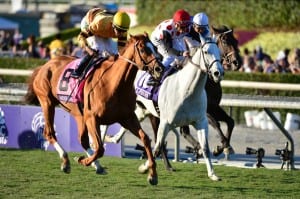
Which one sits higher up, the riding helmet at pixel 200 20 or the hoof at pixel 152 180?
the riding helmet at pixel 200 20

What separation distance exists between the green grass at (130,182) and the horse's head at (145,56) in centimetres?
118

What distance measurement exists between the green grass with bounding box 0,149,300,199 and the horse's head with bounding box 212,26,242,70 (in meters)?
1.24

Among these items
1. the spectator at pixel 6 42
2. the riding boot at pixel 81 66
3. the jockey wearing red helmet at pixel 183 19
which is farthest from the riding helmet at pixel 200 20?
the spectator at pixel 6 42

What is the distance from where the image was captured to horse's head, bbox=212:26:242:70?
474 inches

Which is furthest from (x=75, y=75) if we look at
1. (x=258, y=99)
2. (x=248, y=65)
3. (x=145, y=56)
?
(x=248, y=65)

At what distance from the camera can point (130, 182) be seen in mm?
10586

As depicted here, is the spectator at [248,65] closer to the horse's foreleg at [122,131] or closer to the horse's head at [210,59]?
the horse's foreleg at [122,131]

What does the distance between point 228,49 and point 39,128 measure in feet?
10.5

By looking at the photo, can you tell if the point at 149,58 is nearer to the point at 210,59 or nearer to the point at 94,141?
the point at 210,59

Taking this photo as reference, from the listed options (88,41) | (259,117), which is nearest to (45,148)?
(88,41)

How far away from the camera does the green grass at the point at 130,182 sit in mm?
9820

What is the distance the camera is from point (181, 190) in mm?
10062

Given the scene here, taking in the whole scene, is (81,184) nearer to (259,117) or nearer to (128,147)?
(128,147)

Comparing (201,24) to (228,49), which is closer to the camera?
(201,24)
